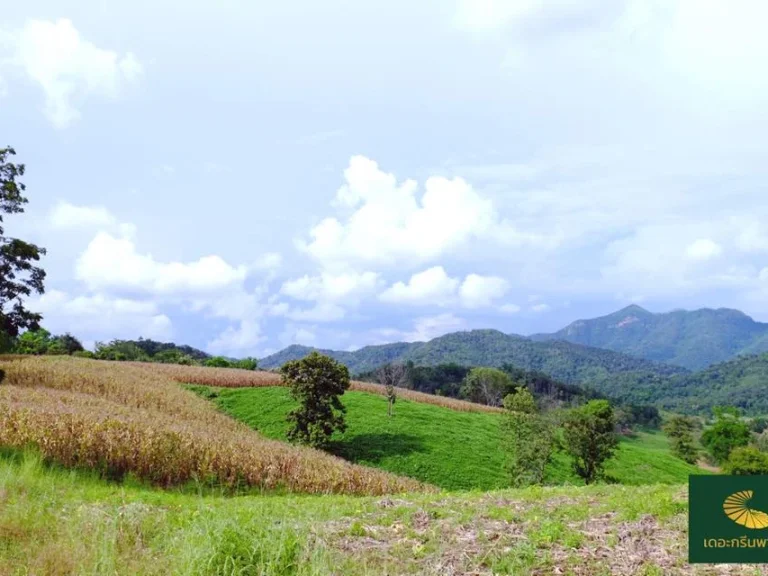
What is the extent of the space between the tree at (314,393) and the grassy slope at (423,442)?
1652 millimetres

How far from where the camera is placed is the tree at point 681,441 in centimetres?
6862

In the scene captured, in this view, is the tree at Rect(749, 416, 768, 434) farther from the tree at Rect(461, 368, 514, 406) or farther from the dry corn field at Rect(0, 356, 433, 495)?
the dry corn field at Rect(0, 356, 433, 495)

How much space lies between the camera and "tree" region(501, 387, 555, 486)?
23594 mm

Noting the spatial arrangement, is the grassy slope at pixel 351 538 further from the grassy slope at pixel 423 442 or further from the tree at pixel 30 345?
the tree at pixel 30 345

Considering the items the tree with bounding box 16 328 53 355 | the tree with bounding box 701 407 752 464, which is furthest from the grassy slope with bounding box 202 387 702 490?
the tree with bounding box 701 407 752 464

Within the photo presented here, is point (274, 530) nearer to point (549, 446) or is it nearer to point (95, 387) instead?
point (549, 446)

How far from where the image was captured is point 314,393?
1073 inches

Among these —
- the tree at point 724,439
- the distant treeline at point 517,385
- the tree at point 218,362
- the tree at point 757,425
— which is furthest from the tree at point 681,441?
the tree at point 757,425

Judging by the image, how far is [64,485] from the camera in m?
11.9

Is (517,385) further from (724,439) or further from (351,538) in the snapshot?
(351,538)

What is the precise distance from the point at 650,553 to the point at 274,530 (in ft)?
14.7

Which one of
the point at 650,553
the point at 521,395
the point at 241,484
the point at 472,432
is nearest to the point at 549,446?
the point at 521,395

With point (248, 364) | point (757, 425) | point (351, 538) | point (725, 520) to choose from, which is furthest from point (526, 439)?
point (757, 425)

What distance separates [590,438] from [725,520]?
77.0 feet
